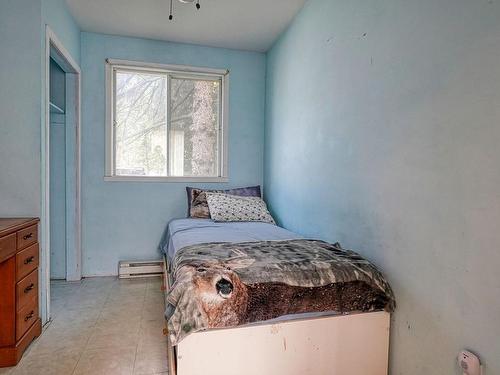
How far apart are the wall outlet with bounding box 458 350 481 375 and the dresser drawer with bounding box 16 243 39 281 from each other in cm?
224

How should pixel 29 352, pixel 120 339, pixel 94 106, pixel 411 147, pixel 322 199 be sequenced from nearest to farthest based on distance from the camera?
pixel 411 147
pixel 29 352
pixel 120 339
pixel 322 199
pixel 94 106

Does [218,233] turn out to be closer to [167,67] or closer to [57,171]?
[57,171]

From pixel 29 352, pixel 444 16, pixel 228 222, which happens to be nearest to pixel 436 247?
pixel 444 16

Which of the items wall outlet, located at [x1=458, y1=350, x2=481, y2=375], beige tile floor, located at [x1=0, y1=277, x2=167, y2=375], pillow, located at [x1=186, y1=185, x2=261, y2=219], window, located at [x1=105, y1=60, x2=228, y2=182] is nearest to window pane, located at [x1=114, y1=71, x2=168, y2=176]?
window, located at [x1=105, y1=60, x2=228, y2=182]

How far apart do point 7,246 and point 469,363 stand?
2.22 meters

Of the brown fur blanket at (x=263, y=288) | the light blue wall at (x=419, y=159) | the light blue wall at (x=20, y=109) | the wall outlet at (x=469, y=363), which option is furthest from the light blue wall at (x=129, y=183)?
the wall outlet at (x=469, y=363)

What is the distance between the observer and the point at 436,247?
1317mm

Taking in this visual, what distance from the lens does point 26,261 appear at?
1887 millimetres

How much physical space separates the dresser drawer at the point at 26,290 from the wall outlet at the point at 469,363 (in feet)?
7.30

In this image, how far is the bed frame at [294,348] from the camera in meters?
1.28

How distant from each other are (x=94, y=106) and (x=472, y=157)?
325 cm

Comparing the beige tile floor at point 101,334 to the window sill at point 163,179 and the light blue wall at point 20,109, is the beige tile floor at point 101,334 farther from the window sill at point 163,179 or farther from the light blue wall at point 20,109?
the window sill at point 163,179

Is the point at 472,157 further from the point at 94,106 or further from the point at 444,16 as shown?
the point at 94,106

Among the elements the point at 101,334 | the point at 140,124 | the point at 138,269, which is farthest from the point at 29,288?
the point at 140,124
